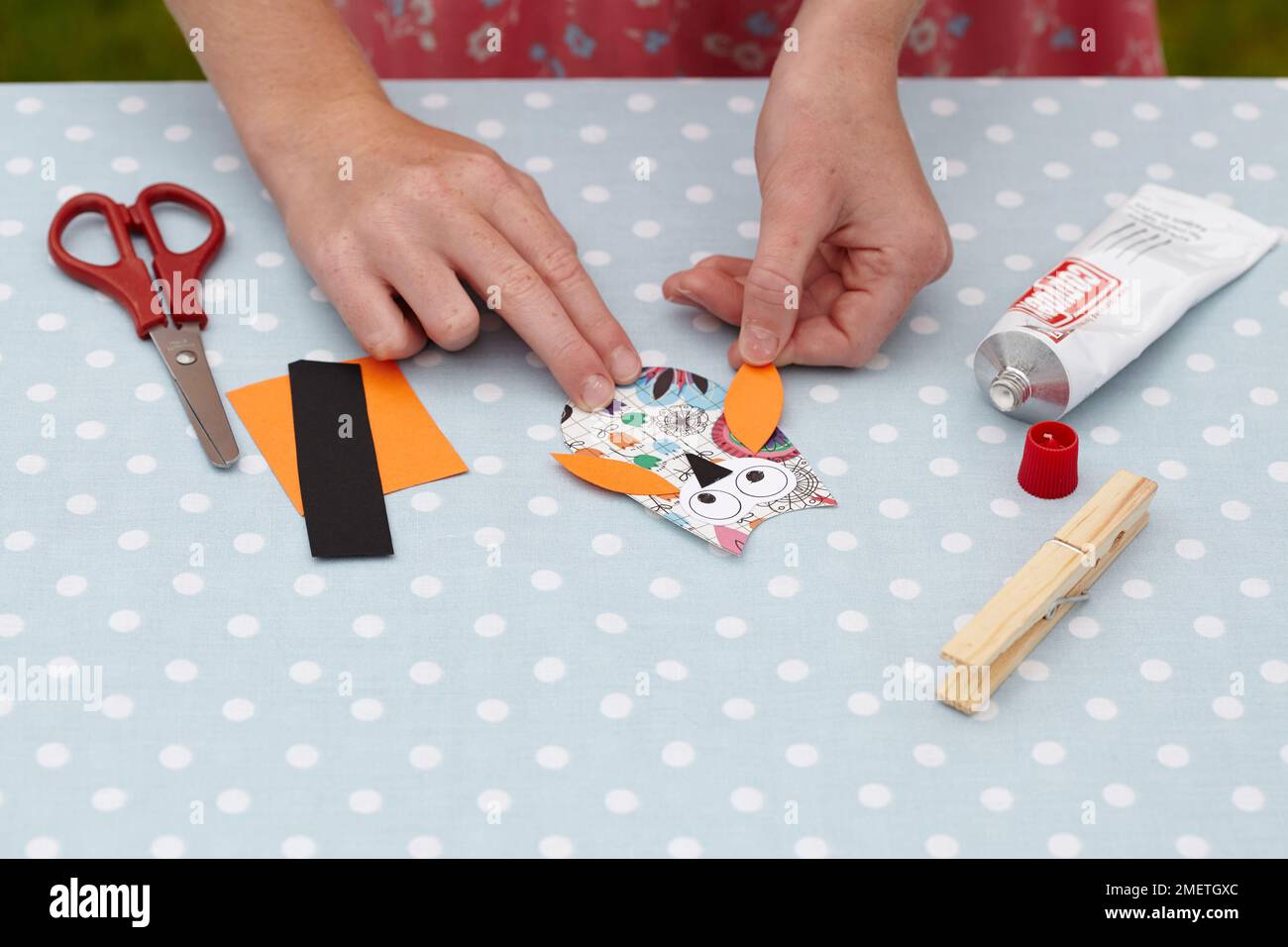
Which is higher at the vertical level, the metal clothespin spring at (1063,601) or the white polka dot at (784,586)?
the metal clothespin spring at (1063,601)

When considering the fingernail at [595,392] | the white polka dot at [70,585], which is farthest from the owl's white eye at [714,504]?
the white polka dot at [70,585]

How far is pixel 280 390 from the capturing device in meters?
0.92

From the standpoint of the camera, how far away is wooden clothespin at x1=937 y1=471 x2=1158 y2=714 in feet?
2.41

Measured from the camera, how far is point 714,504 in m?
0.84

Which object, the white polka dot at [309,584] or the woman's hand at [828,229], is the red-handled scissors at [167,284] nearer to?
the white polka dot at [309,584]

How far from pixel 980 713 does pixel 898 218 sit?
0.36 meters

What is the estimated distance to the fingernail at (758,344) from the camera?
0.92 meters

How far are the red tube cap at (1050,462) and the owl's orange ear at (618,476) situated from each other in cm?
21

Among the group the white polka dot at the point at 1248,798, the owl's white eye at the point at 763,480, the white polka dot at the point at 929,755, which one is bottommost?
the white polka dot at the point at 929,755

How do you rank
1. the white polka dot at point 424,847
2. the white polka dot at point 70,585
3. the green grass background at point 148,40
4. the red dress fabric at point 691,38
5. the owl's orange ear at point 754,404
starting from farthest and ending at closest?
1. the green grass background at point 148,40
2. the red dress fabric at point 691,38
3. the owl's orange ear at point 754,404
4. the white polka dot at point 70,585
5. the white polka dot at point 424,847
